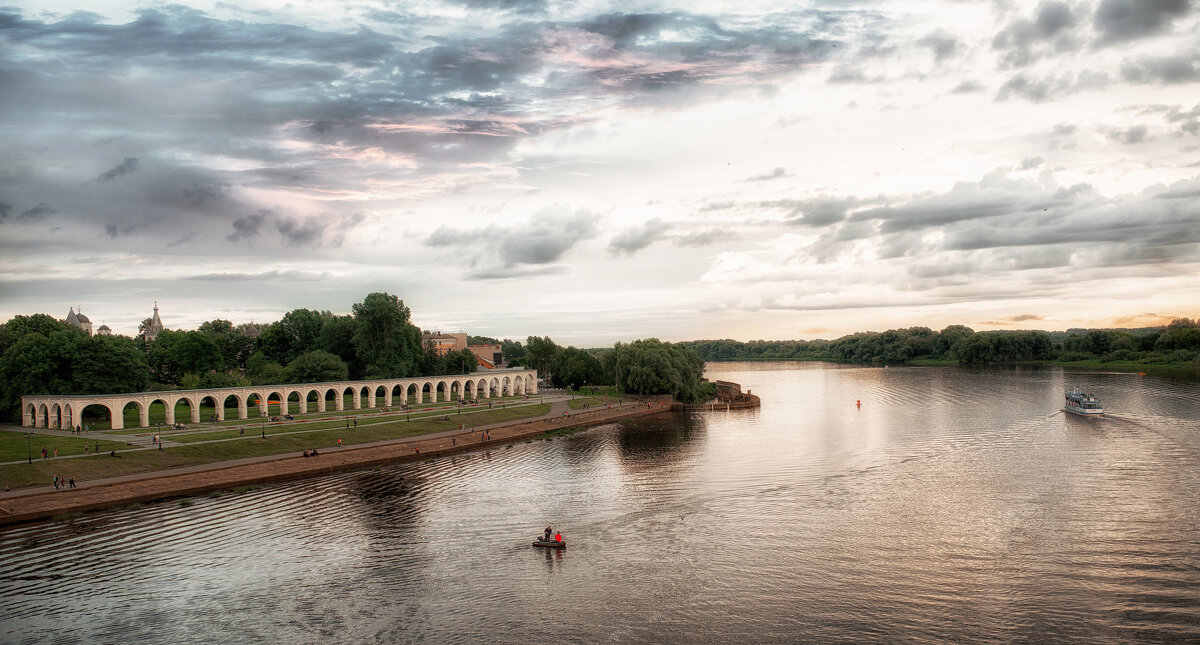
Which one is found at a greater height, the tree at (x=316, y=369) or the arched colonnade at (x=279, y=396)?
the tree at (x=316, y=369)

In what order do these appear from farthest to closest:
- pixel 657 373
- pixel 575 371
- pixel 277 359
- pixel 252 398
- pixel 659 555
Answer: pixel 575 371 < pixel 277 359 < pixel 657 373 < pixel 252 398 < pixel 659 555

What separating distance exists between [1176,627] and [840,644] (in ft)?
35.7

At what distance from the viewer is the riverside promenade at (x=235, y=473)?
38.3 meters

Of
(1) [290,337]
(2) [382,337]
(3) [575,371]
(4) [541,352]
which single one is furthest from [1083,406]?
(1) [290,337]

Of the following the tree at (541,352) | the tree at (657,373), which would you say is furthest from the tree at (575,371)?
the tree at (657,373)

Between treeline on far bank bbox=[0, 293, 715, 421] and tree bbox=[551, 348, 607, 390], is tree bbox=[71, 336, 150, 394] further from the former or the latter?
Result: tree bbox=[551, 348, 607, 390]

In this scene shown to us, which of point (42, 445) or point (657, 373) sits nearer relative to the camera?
point (42, 445)

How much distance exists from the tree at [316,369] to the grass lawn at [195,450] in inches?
775

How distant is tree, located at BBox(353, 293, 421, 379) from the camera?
326 feet

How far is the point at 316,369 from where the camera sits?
87.4m

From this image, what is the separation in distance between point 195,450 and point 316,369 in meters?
37.7

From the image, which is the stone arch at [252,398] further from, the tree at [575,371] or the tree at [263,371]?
the tree at [575,371]

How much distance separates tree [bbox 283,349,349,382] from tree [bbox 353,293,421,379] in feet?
29.7

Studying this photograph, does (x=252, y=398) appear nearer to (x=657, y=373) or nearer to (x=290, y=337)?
(x=290, y=337)
